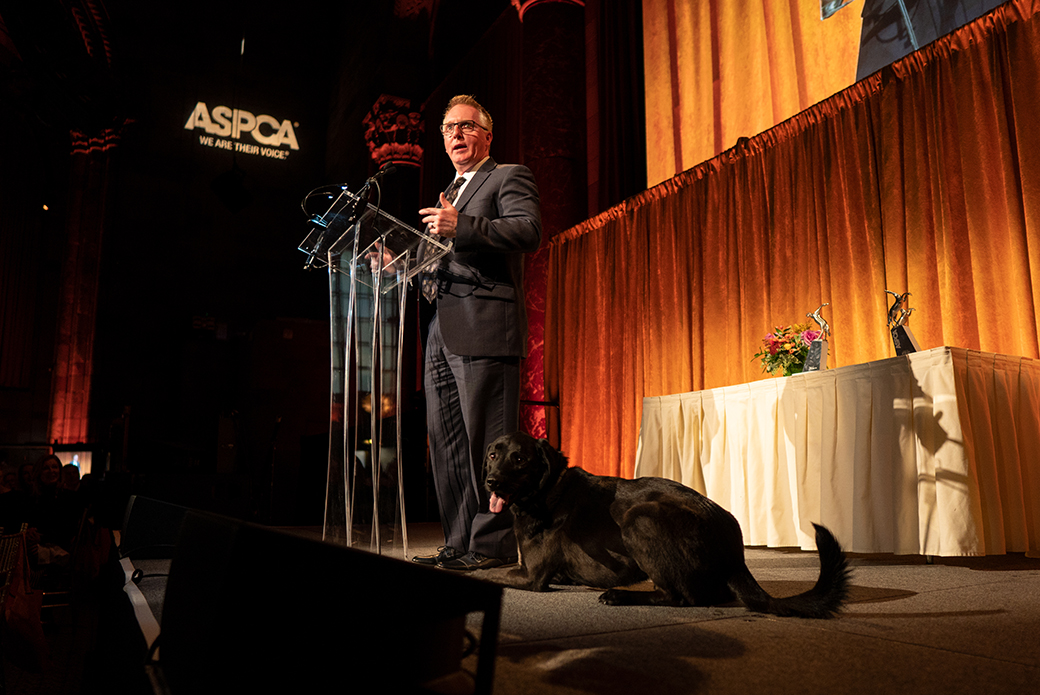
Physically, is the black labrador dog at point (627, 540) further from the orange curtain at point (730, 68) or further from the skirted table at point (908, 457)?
the orange curtain at point (730, 68)

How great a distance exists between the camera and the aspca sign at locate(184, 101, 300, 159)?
38.0 ft

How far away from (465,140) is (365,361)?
3.01 feet

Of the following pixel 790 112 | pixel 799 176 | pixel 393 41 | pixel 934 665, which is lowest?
pixel 934 665

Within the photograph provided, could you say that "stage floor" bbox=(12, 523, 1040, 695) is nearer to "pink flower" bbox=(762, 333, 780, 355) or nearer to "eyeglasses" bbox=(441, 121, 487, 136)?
"eyeglasses" bbox=(441, 121, 487, 136)

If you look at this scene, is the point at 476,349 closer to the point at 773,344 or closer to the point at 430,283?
the point at 430,283

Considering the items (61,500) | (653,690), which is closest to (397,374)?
(653,690)

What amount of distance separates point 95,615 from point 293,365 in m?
5.22

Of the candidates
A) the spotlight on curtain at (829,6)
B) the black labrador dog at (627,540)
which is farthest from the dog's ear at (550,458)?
the spotlight on curtain at (829,6)

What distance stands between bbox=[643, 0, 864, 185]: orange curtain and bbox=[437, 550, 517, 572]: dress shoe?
3881mm

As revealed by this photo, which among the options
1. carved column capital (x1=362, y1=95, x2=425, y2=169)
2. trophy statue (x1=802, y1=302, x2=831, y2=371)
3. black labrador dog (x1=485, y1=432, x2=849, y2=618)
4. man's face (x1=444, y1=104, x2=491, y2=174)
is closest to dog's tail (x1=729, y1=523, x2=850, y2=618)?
black labrador dog (x1=485, y1=432, x2=849, y2=618)

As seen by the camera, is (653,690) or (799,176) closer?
(653,690)

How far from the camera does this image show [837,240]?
4.24 metres

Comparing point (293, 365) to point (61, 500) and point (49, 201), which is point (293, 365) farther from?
point (49, 201)

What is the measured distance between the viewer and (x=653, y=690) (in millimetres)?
926
